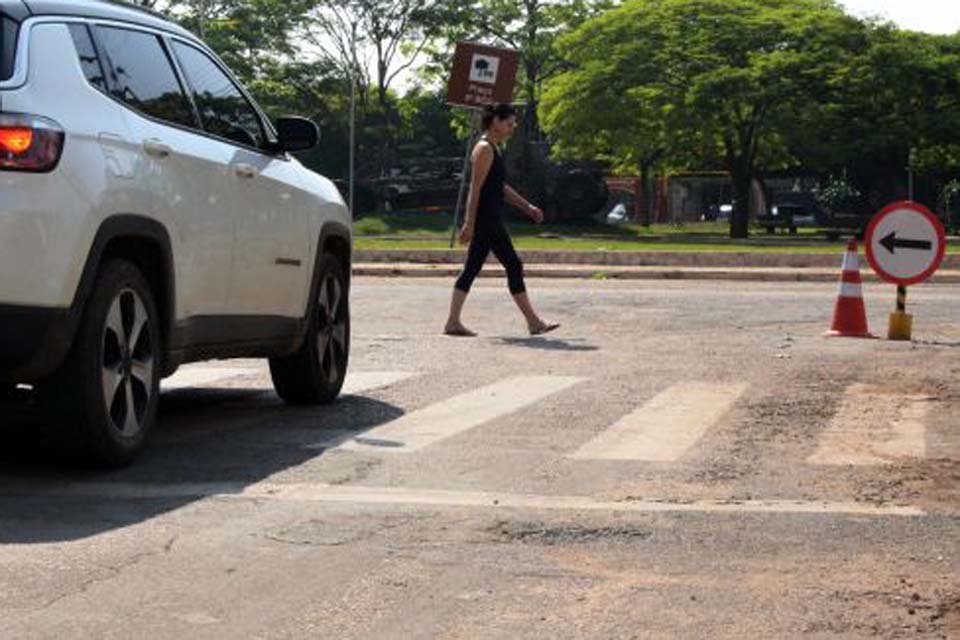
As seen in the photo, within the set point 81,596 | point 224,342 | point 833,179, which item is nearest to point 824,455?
point 224,342

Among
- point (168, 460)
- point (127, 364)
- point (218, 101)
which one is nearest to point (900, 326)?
point (218, 101)

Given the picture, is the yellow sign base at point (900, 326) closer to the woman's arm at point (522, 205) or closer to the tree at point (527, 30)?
the woman's arm at point (522, 205)

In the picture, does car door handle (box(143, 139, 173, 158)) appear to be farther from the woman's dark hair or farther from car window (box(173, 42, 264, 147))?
the woman's dark hair

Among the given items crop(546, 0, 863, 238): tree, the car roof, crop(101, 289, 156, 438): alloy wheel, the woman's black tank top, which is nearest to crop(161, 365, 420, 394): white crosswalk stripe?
the car roof

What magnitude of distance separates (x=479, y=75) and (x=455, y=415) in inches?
720

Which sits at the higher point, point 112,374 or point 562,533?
point 112,374

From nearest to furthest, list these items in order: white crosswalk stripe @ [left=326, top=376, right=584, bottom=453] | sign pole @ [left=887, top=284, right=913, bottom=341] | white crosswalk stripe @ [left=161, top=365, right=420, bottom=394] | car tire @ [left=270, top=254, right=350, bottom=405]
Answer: white crosswalk stripe @ [left=326, top=376, right=584, bottom=453] < car tire @ [left=270, top=254, right=350, bottom=405] < white crosswalk stripe @ [left=161, top=365, right=420, bottom=394] < sign pole @ [left=887, top=284, right=913, bottom=341]

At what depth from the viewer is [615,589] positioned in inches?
193

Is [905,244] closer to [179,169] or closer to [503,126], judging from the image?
[503,126]

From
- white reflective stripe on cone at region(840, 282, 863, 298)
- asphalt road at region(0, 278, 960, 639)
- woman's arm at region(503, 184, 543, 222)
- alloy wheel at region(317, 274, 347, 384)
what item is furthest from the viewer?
woman's arm at region(503, 184, 543, 222)

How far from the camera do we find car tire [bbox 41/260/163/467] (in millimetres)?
6473

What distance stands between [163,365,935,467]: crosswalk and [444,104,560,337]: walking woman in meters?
3.20

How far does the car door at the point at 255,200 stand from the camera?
26.1 feet

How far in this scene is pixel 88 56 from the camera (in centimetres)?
691
